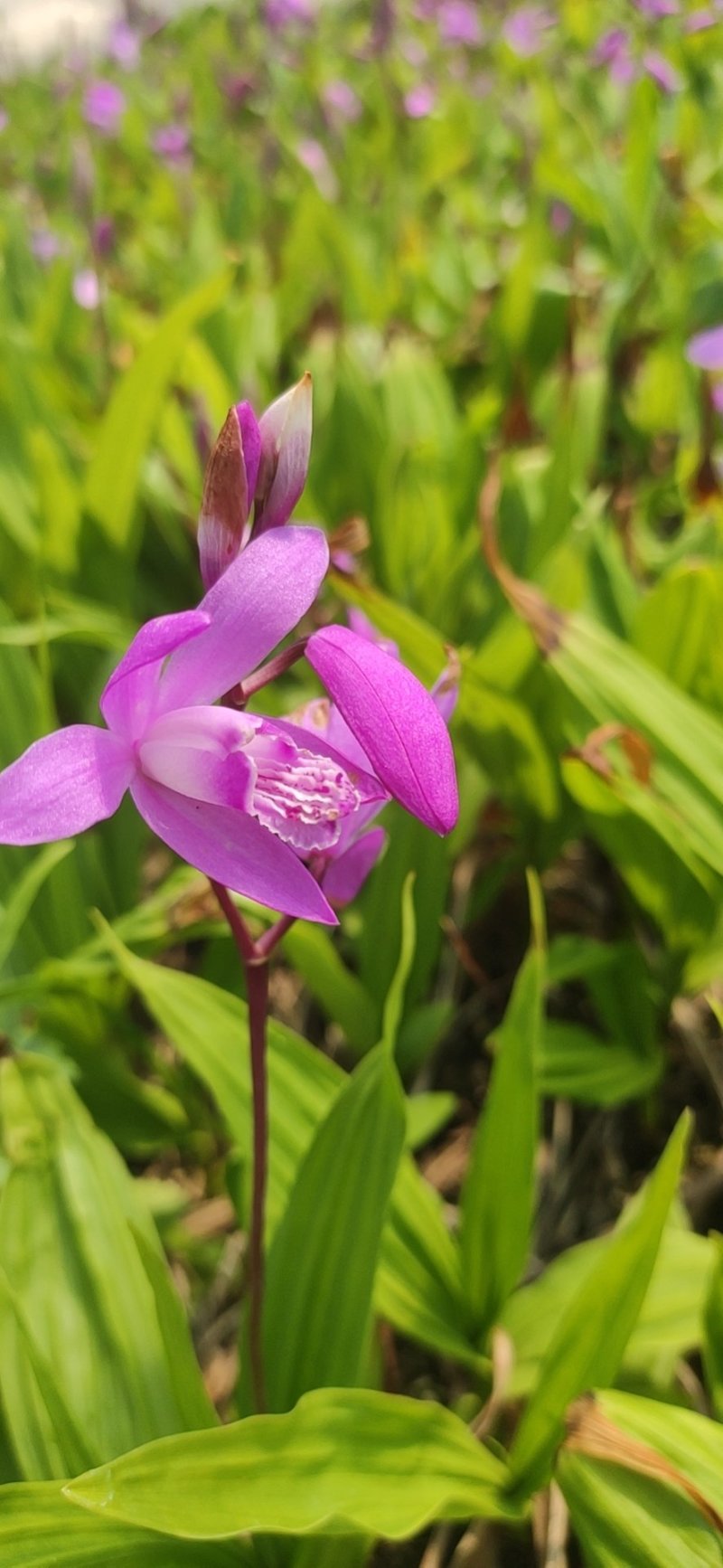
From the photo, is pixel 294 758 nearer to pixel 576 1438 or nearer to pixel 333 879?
pixel 333 879

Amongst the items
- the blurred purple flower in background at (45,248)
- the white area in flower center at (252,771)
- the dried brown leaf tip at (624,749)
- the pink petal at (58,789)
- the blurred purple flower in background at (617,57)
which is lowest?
the blurred purple flower in background at (45,248)

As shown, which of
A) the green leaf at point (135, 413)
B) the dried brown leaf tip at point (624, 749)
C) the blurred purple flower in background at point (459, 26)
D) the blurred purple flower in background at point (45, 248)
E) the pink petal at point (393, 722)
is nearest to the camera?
the pink petal at point (393, 722)

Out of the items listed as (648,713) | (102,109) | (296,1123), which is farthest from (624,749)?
(102,109)

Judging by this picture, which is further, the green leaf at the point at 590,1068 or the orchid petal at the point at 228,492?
the green leaf at the point at 590,1068

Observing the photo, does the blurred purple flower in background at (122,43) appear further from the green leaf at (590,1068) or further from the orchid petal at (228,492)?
the orchid petal at (228,492)

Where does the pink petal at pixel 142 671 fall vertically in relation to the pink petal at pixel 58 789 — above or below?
above

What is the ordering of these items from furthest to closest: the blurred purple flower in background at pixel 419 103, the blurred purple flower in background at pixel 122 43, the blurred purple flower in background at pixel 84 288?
the blurred purple flower in background at pixel 122 43 → the blurred purple flower in background at pixel 419 103 → the blurred purple flower in background at pixel 84 288

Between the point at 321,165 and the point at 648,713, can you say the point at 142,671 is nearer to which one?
the point at 648,713

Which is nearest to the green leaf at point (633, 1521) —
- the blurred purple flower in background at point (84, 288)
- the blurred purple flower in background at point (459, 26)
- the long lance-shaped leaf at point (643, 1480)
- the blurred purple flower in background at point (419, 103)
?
the long lance-shaped leaf at point (643, 1480)
